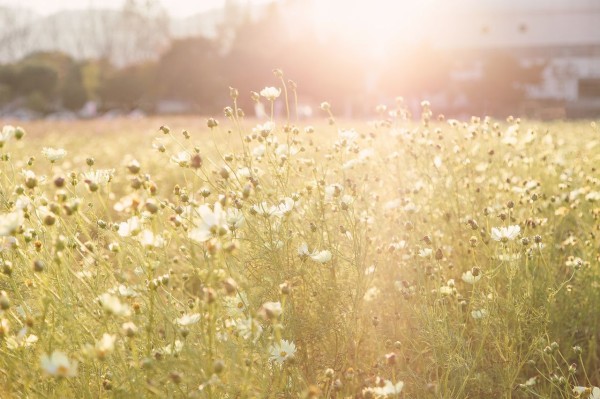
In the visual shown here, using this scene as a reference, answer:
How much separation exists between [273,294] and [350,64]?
3275 cm

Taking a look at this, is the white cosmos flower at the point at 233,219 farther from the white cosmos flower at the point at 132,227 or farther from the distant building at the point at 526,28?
the distant building at the point at 526,28

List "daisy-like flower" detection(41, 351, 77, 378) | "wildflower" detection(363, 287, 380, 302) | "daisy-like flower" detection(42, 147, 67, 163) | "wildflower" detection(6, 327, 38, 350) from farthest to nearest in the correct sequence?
"wildflower" detection(363, 287, 380, 302) < "daisy-like flower" detection(42, 147, 67, 163) < "wildflower" detection(6, 327, 38, 350) < "daisy-like flower" detection(41, 351, 77, 378)

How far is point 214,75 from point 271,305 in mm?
35853

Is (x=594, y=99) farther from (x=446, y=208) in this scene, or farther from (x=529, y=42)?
(x=446, y=208)

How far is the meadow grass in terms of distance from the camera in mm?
1624

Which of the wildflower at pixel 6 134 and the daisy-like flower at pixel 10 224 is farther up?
the wildflower at pixel 6 134

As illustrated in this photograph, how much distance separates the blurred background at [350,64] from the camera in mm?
32594

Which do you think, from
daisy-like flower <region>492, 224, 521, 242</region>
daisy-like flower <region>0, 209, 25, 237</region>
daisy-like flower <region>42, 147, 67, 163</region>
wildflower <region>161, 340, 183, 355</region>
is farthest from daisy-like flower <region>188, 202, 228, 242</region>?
daisy-like flower <region>492, 224, 521, 242</region>

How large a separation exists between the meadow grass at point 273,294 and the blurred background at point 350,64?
819 inches

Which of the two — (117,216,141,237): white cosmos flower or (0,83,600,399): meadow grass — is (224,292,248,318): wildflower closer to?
(0,83,600,399): meadow grass

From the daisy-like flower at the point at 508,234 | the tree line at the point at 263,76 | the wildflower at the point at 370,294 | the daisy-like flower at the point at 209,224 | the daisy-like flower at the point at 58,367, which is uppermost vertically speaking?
the daisy-like flower at the point at 209,224

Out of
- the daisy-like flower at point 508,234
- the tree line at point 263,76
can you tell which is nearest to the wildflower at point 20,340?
the daisy-like flower at point 508,234

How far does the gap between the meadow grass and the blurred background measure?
2080cm

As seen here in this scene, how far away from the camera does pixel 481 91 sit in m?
32.8
